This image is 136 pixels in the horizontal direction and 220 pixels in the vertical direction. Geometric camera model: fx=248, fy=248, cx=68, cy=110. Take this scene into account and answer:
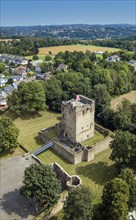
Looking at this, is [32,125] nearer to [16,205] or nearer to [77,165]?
[77,165]

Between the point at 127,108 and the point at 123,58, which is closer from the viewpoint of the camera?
the point at 127,108

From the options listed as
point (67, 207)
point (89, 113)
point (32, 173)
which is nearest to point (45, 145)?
point (89, 113)

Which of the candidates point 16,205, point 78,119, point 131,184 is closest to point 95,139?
point 78,119

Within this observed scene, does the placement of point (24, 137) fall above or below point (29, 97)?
below

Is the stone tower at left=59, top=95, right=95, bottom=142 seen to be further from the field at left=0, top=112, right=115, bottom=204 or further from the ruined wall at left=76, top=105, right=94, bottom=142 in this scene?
the field at left=0, top=112, right=115, bottom=204

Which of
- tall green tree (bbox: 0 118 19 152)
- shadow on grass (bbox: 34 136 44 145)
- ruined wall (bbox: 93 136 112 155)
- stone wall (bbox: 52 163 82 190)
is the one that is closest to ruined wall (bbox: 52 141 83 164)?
ruined wall (bbox: 93 136 112 155)

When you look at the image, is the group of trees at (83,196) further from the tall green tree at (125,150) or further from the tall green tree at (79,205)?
the tall green tree at (125,150)

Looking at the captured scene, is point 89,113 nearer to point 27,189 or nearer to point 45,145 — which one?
point 45,145

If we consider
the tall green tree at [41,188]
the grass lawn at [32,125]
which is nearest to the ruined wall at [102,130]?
the grass lawn at [32,125]
